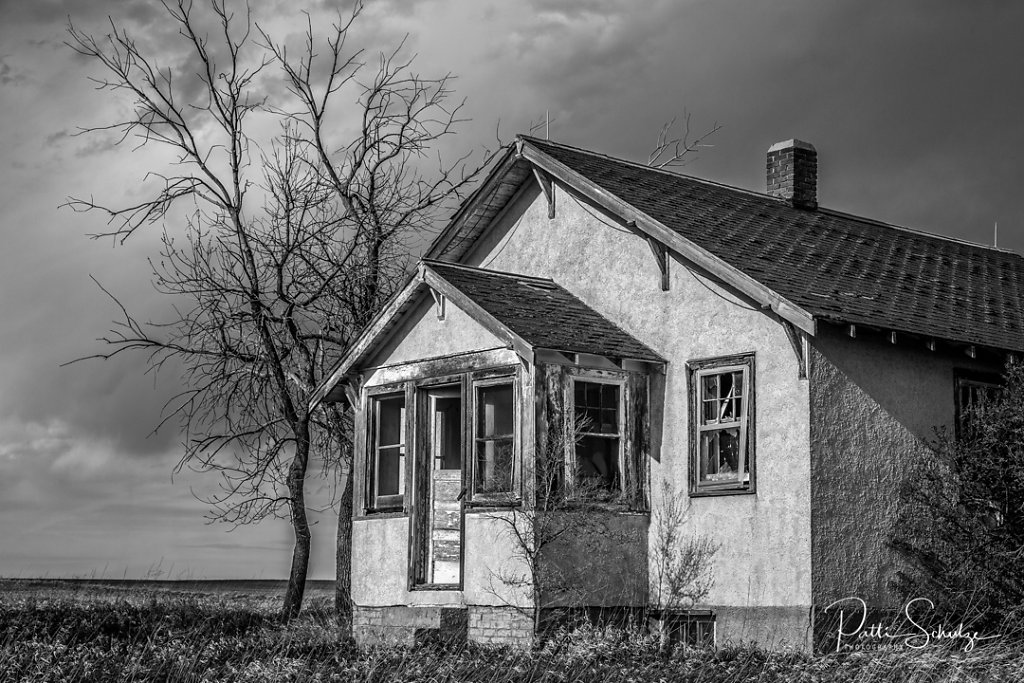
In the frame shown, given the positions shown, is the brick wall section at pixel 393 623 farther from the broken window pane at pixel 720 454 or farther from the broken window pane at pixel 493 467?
the broken window pane at pixel 720 454

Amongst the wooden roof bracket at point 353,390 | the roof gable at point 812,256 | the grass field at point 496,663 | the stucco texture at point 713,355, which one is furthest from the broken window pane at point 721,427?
the wooden roof bracket at point 353,390

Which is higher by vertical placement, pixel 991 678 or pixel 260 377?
pixel 260 377

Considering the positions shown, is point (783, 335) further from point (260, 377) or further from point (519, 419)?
point (260, 377)

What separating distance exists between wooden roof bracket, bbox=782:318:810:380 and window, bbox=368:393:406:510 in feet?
19.1

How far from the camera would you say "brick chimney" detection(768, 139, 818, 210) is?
22031mm

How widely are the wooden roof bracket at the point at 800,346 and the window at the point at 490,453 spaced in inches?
136

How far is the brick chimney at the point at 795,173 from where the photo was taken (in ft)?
72.3

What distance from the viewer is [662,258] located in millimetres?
17172

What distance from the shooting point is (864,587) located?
605 inches

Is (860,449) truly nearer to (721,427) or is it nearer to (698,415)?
(721,427)

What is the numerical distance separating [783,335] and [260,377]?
12.3 metres

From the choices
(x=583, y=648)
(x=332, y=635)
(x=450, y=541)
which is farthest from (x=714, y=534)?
(x=332, y=635)

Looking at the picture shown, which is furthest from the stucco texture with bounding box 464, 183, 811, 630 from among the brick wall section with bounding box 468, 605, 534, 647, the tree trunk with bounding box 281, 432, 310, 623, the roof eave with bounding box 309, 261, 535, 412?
the tree trunk with bounding box 281, 432, 310, 623

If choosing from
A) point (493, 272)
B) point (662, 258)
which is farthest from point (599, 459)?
point (493, 272)
